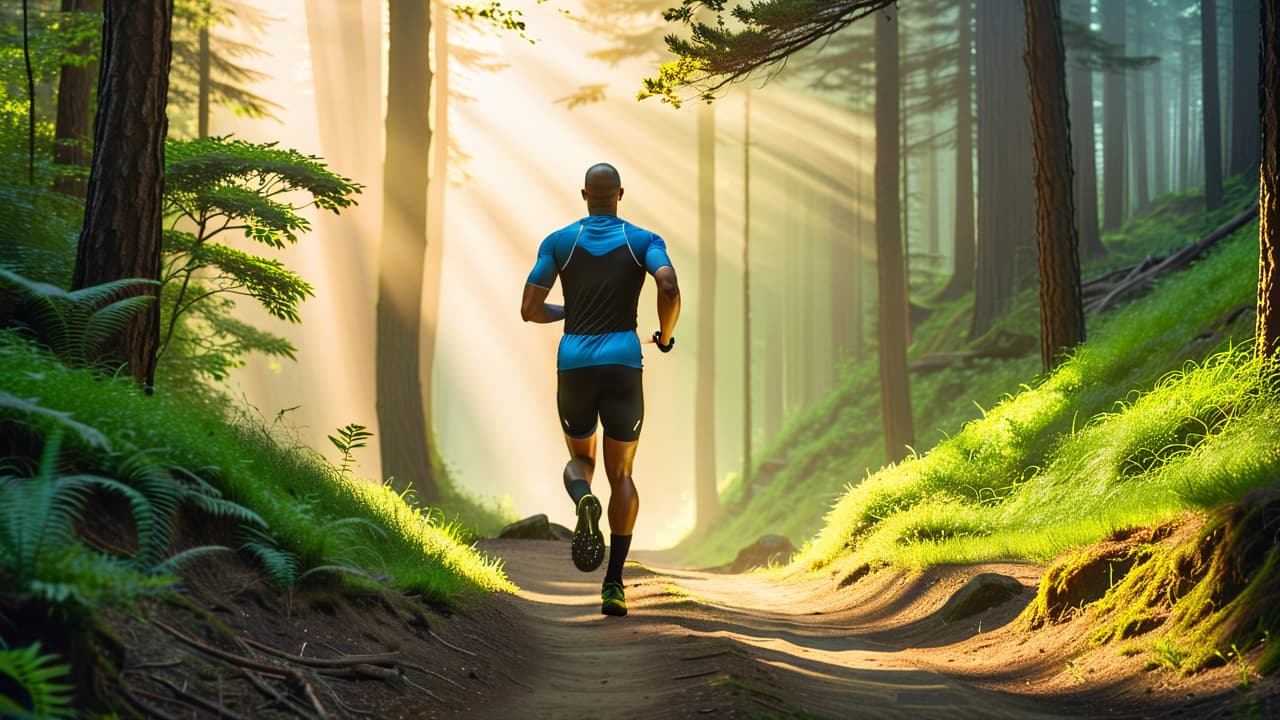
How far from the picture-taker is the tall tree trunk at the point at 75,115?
10.0 meters

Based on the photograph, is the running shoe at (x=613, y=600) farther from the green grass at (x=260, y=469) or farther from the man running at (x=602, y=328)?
the green grass at (x=260, y=469)

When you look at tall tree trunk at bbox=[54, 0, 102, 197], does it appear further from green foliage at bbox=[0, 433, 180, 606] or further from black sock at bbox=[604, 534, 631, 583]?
green foliage at bbox=[0, 433, 180, 606]

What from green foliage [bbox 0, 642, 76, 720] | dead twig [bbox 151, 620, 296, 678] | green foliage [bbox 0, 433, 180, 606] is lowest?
dead twig [bbox 151, 620, 296, 678]

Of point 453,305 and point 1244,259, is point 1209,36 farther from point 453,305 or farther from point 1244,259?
point 453,305

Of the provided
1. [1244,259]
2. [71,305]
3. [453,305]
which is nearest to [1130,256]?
[1244,259]

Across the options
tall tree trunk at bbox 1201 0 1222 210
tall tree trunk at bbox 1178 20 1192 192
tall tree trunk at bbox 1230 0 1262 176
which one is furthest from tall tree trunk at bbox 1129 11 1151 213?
tall tree trunk at bbox 1230 0 1262 176

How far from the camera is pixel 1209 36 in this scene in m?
29.8

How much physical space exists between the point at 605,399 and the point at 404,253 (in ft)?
34.4

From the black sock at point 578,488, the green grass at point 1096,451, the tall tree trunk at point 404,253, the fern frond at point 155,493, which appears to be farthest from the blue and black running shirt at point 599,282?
the tall tree trunk at point 404,253

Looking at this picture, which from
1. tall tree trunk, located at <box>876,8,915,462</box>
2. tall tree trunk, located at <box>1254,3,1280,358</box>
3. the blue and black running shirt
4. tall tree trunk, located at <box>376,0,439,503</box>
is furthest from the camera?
tall tree trunk, located at <box>876,8,915,462</box>

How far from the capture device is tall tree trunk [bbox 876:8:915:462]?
60.5ft

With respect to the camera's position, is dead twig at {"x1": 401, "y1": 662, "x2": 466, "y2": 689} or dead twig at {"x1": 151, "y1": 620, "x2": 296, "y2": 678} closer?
dead twig at {"x1": 151, "y1": 620, "x2": 296, "y2": 678}

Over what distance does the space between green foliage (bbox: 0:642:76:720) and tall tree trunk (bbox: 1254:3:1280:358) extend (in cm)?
743

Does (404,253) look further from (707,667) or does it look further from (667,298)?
(707,667)
